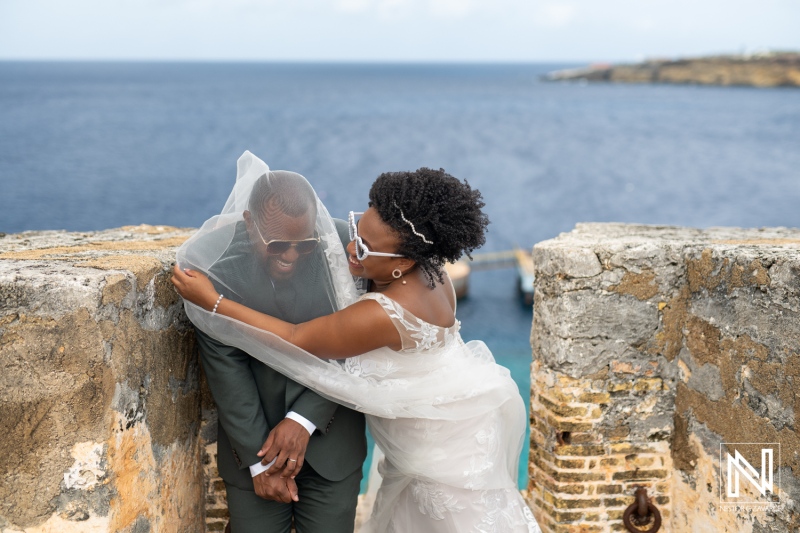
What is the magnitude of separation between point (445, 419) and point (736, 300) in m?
1.22

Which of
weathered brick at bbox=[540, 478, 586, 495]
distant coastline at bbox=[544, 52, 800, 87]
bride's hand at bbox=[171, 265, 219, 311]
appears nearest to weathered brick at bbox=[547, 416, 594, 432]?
weathered brick at bbox=[540, 478, 586, 495]

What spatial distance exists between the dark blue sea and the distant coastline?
33.3 ft

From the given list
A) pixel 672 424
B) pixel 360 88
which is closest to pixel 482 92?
pixel 360 88

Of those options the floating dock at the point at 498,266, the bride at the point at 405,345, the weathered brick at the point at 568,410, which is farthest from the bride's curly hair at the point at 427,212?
the floating dock at the point at 498,266

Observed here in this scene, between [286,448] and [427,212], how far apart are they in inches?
36.8

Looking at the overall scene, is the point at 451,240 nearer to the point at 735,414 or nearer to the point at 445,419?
the point at 445,419

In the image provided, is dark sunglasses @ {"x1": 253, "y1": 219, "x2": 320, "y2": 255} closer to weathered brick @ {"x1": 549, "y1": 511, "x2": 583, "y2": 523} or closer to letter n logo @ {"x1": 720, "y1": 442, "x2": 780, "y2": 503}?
weathered brick @ {"x1": 549, "y1": 511, "x2": 583, "y2": 523}

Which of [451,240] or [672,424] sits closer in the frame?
[451,240]

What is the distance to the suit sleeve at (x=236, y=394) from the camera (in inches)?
102

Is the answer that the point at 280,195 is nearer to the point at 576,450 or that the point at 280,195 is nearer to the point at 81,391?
the point at 81,391

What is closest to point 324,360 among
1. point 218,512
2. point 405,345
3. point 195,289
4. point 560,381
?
point 405,345

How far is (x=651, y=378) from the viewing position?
132 inches

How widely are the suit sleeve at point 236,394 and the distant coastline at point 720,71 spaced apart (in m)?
95.1

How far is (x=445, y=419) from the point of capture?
2.79 metres
